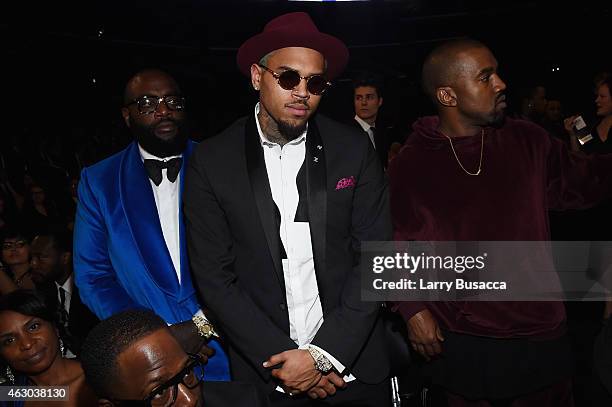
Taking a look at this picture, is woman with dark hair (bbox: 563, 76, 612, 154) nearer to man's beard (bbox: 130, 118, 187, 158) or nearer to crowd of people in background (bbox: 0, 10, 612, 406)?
crowd of people in background (bbox: 0, 10, 612, 406)

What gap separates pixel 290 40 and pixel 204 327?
133 cm

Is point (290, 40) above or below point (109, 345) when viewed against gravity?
above

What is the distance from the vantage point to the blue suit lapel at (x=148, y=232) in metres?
2.73

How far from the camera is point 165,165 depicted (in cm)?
287

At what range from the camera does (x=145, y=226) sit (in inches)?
108

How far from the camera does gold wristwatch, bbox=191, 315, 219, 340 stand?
2.68 metres

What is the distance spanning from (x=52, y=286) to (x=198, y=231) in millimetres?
2705

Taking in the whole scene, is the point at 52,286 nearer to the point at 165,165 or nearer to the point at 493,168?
the point at 165,165

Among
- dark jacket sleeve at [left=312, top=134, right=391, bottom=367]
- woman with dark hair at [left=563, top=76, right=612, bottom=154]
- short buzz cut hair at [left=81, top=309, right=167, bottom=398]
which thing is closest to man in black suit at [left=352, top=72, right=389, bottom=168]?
woman with dark hair at [left=563, top=76, right=612, bottom=154]

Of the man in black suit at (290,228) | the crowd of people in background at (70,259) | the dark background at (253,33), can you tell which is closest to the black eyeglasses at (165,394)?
the crowd of people in background at (70,259)

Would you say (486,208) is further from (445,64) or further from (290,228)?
(290,228)

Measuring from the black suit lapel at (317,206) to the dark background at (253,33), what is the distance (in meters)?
8.90

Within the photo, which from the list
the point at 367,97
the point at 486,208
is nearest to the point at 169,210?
the point at 486,208

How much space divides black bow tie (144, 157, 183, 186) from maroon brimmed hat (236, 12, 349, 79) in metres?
0.61
